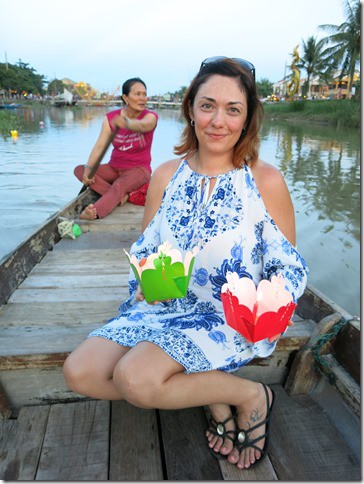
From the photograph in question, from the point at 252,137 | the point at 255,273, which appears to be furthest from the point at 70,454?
the point at 252,137

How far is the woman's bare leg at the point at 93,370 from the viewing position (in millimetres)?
1345

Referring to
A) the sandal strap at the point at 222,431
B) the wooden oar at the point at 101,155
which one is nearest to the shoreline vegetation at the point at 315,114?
the wooden oar at the point at 101,155

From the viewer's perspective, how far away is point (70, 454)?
1354 millimetres

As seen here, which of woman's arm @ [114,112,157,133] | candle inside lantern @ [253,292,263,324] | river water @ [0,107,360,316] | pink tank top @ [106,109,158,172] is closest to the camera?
candle inside lantern @ [253,292,263,324]

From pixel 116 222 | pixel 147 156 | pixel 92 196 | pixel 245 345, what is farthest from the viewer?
pixel 92 196

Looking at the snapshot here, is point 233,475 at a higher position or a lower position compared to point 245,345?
lower

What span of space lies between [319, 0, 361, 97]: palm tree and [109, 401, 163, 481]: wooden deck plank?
27.3 meters

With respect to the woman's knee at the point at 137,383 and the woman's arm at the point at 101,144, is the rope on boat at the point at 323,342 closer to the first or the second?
the woman's knee at the point at 137,383

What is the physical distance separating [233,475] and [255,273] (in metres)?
0.69

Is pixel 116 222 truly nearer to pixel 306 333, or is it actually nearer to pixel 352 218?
pixel 306 333

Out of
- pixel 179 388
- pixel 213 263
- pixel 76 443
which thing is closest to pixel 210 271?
pixel 213 263

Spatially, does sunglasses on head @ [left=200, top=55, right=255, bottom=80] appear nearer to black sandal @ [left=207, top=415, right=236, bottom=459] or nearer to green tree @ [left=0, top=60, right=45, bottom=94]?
black sandal @ [left=207, top=415, right=236, bottom=459]

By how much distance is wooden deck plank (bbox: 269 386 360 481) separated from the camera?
1310 millimetres

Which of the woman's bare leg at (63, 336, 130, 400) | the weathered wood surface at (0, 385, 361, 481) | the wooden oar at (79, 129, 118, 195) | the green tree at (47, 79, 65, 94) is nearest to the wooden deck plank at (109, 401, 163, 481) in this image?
the weathered wood surface at (0, 385, 361, 481)
